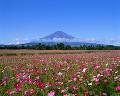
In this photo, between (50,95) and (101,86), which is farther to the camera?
(101,86)

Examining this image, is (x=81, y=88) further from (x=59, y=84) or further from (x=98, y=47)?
(x=98, y=47)

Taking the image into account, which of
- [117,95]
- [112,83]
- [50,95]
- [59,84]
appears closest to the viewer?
[50,95]

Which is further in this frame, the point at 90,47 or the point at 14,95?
the point at 90,47

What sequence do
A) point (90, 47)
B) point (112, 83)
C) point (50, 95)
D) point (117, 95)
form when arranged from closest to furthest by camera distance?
point (50, 95), point (117, 95), point (112, 83), point (90, 47)

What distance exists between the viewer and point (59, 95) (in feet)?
7.50

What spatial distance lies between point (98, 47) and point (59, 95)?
65.0 meters

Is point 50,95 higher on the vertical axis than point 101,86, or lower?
higher

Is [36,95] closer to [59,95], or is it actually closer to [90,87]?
[59,95]

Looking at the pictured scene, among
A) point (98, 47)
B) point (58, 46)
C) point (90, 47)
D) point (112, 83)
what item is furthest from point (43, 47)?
point (112, 83)

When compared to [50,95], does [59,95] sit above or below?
below

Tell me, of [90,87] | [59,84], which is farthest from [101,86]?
[59,84]

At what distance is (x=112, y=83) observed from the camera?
2.75m

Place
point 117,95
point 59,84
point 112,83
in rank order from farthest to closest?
point 112,83, point 59,84, point 117,95

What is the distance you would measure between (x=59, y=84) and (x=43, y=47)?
204 feet
